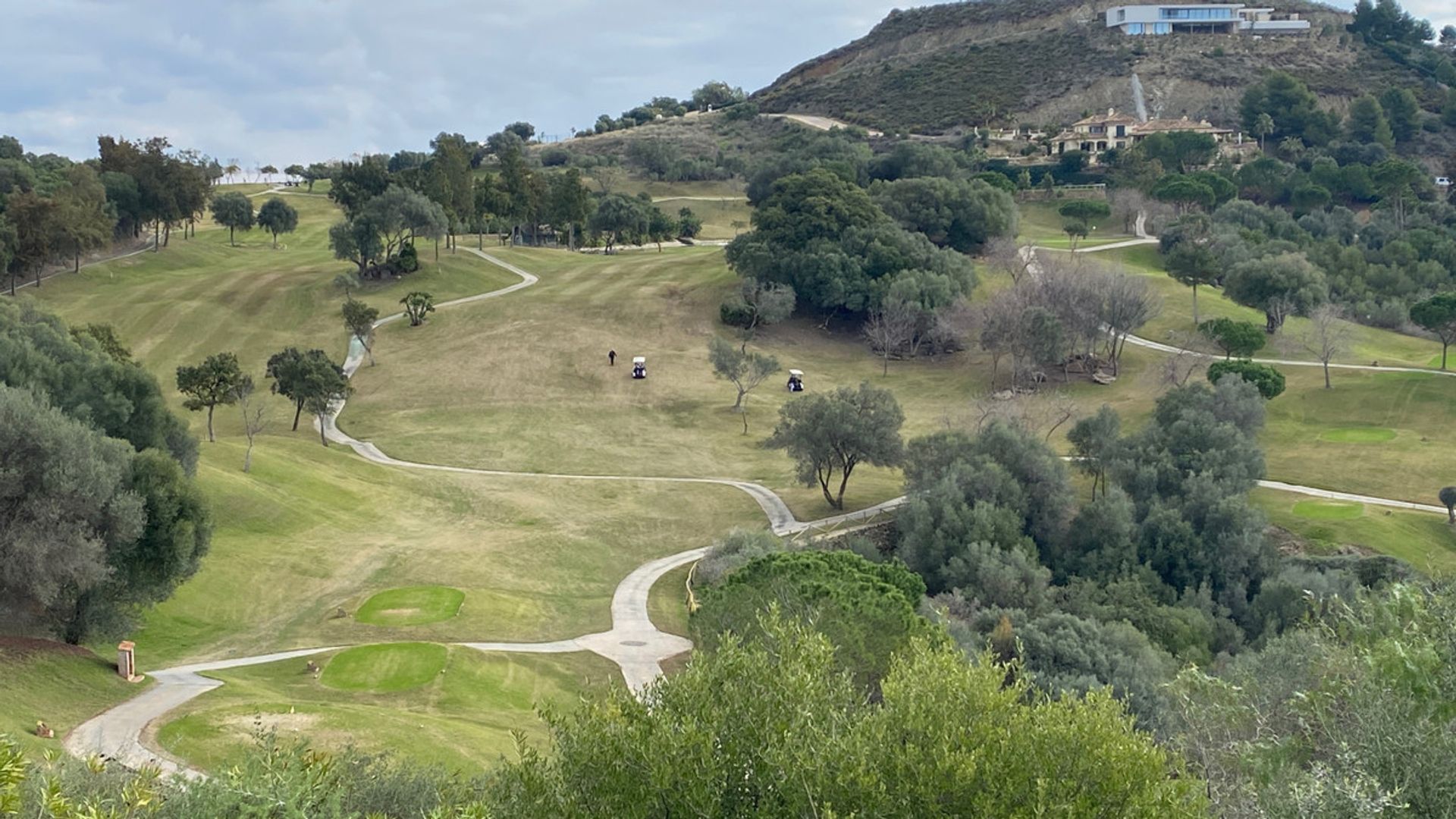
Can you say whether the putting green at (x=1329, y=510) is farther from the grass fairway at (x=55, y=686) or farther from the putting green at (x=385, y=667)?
the grass fairway at (x=55, y=686)

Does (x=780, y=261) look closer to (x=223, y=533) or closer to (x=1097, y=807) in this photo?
(x=223, y=533)

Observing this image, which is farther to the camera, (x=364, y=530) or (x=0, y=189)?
(x=0, y=189)

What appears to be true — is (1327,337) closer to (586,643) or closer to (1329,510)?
(1329,510)

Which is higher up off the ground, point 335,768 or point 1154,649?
point 335,768

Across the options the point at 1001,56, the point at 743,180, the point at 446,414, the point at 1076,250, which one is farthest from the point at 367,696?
the point at 1001,56

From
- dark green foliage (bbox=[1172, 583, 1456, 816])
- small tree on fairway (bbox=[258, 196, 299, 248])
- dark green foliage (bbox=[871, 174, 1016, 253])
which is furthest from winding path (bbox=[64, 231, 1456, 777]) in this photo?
small tree on fairway (bbox=[258, 196, 299, 248])

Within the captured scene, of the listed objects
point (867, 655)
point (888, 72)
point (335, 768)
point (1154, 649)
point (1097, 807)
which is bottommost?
point (1154, 649)

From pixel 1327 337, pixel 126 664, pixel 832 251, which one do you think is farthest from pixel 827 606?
pixel 832 251
